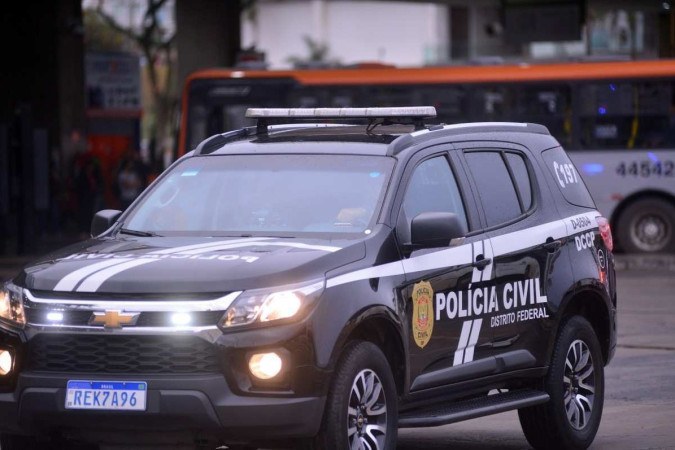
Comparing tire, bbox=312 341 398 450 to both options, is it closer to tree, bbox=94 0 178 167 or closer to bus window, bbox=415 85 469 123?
bus window, bbox=415 85 469 123

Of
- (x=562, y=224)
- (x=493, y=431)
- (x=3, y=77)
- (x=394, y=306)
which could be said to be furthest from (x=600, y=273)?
(x=3, y=77)

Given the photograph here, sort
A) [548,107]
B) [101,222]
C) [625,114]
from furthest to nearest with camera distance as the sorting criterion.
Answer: [548,107]
[625,114]
[101,222]

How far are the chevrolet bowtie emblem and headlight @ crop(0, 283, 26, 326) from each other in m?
0.38

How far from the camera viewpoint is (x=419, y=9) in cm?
9431

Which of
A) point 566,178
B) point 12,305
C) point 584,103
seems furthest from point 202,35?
point 12,305

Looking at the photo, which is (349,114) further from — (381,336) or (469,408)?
(469,408)

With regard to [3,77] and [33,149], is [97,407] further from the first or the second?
[3,77]

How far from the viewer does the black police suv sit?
21.8ft

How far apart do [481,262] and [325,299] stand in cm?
150

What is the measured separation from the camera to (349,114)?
819 centimetres

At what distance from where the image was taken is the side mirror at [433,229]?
7402 mm

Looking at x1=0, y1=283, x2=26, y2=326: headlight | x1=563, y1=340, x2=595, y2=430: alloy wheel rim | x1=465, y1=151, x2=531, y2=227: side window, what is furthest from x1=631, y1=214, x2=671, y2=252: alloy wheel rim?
x1=0, y1=283, x2=26, y2=326: headlight

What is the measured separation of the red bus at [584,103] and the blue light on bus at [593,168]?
0.05 ft

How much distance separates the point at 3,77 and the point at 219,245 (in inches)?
1200
